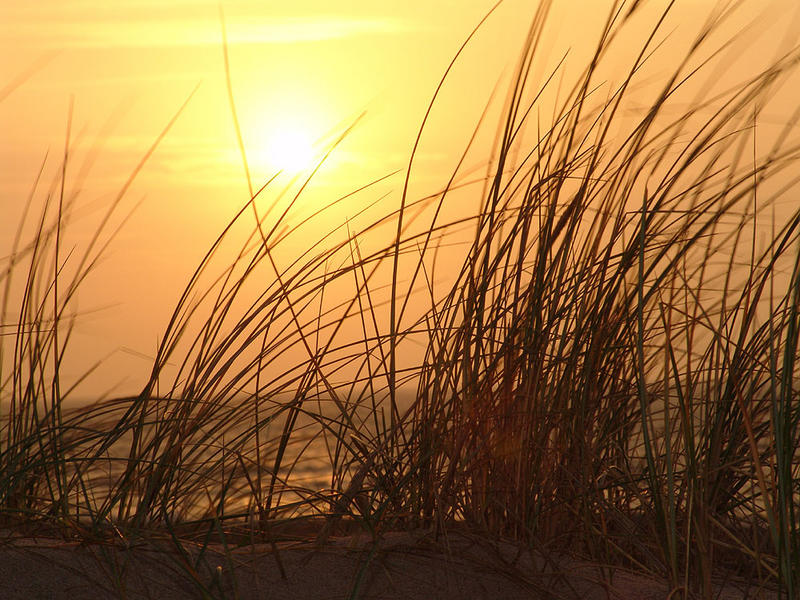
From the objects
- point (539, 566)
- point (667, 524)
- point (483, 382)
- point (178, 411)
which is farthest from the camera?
point (178, 411)

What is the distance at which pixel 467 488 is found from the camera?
1.46 meters

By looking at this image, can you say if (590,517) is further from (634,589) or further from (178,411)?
(178,411)

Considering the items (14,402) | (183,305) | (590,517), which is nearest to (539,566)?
(590,517)

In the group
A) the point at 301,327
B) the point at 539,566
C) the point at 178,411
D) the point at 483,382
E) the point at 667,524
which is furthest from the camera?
the point at 301,327

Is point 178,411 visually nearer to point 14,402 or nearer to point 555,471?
point 14,402

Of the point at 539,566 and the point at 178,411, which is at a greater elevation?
the point at 178,411

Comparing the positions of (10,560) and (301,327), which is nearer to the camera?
(10,560)

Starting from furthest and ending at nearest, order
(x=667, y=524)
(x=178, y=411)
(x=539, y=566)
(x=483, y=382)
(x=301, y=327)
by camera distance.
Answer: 1. (x=301, y=327)
2. (x=178, y=411)
3. (x=483, y=382)
4. (x=539, y=566)
5. (x=667, y=524)

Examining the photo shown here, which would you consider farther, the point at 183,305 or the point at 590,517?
the point at 183,305

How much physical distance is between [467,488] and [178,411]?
1.83 ft

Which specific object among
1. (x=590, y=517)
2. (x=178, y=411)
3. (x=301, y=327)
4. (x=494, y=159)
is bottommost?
(x=590, y=517)

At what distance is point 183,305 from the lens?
180 centimetres

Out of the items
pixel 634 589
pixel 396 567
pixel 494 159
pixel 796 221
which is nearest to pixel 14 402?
pixel 396 567

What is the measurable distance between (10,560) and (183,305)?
64 cm
